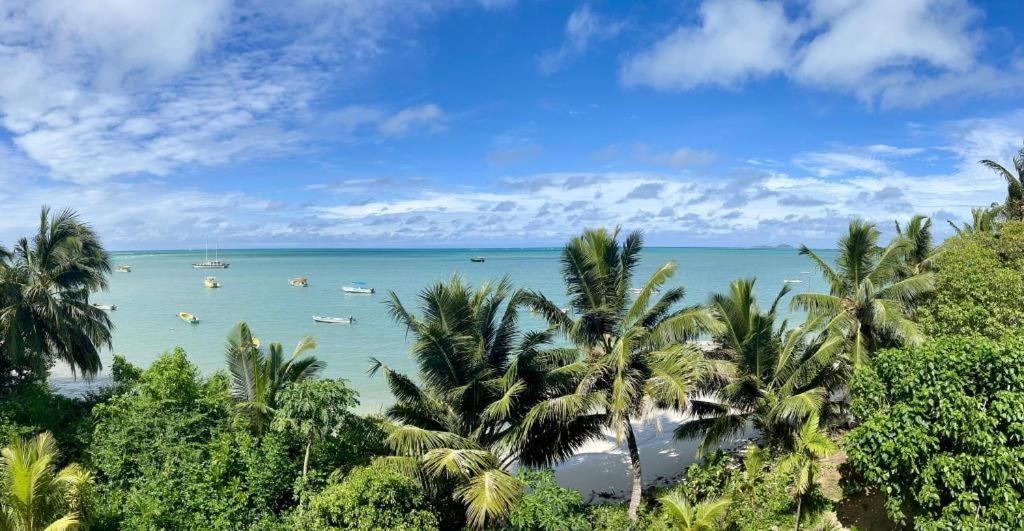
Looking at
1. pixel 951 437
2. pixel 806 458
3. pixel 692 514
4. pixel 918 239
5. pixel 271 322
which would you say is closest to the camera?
pixel 951 437

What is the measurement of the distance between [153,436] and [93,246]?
275 inches

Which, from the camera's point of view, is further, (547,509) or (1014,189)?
(1014,189)

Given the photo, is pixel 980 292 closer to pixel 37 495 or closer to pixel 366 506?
pixel 366 506

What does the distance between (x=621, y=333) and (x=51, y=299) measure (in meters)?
13.0

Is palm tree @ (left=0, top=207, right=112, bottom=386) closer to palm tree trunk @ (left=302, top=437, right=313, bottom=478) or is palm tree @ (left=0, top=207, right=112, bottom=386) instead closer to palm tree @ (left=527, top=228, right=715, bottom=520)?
palm tree trunk @ (left=302, top=437, right=313, bottom=478)

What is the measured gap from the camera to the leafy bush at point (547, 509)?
8938 mm

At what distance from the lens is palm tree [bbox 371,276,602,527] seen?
10438 mm

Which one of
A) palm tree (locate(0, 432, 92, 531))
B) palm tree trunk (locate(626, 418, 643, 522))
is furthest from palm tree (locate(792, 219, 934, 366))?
palm tree (locate(0, 432, 92, 531))

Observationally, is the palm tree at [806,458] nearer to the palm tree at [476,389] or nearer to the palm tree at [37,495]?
the palm tree at [476,389]

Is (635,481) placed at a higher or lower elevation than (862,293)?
lower

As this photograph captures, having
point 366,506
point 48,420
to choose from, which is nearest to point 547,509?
point 366,506

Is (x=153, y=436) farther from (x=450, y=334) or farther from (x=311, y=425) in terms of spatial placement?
(x=450, y=334)

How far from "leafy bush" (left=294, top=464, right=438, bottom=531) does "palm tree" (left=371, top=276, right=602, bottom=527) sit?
83 centimetres

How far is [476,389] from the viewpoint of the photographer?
11102mm
